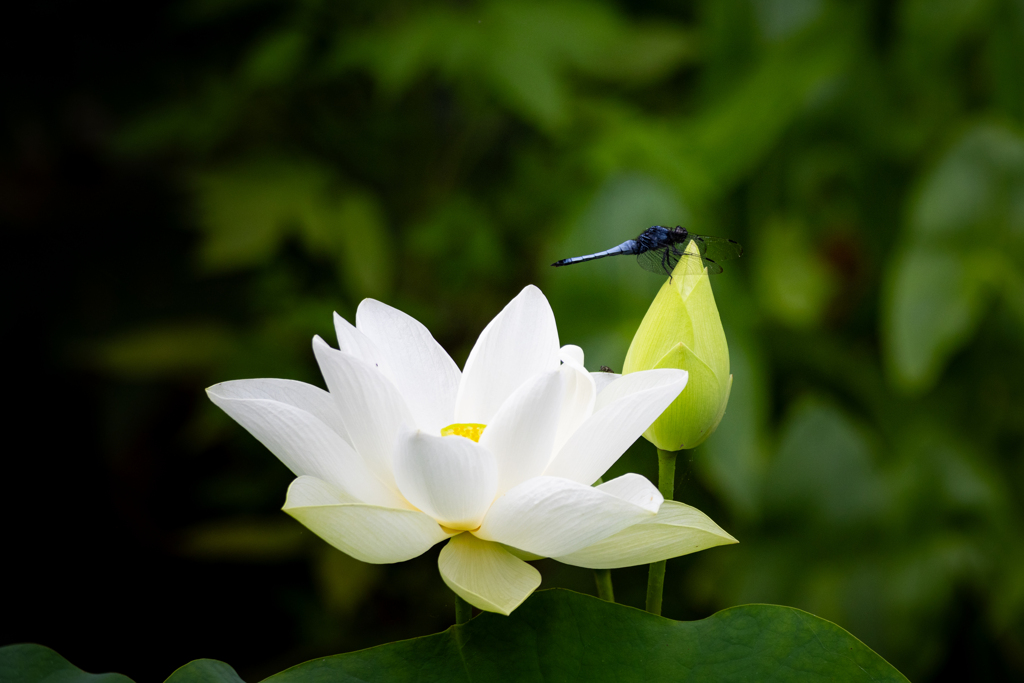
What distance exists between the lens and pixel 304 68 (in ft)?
4.32

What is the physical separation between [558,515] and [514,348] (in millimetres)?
107

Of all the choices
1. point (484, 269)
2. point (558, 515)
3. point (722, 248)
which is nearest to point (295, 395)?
point (558, 515)

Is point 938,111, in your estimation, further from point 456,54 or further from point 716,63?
point 456,54

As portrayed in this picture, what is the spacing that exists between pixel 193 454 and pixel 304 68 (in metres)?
0.77

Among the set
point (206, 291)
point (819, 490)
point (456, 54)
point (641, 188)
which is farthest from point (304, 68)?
point (819, 490)

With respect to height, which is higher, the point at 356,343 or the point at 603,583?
the point at 356,343

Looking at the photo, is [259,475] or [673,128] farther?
[673,128]

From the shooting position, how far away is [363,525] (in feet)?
0.93

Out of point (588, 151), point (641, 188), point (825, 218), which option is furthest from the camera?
point (825, 218)

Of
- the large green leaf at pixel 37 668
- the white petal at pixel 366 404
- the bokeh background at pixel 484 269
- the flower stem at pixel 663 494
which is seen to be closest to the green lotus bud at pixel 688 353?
the flower stem at pixel 663 494

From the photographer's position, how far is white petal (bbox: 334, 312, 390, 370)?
1.15ft

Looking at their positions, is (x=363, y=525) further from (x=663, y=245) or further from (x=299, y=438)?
(x=663, y=245)

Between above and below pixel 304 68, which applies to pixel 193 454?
below

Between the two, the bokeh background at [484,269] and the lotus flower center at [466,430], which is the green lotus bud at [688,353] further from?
the bokeh background at [484,269]
